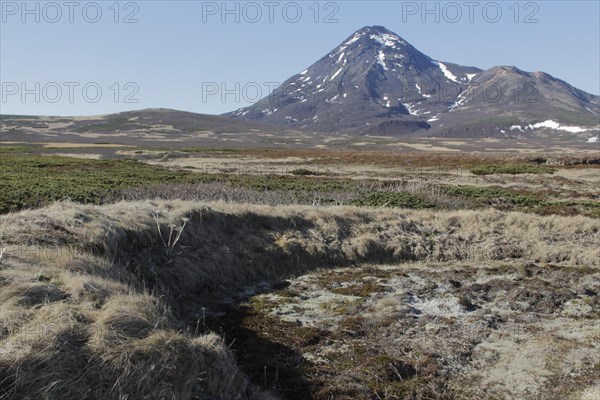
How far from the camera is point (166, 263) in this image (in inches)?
486

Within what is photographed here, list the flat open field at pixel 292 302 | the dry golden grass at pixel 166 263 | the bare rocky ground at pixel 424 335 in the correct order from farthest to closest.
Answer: the bare rocky ground at pixel 424 335, the flat open field at pixel 292 302, the dry golden grass at pixel 166 263

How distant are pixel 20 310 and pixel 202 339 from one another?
2.43m

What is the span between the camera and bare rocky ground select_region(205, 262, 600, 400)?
7.97 meters

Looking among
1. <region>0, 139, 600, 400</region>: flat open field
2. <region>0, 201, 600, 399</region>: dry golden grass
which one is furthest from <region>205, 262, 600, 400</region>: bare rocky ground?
<region>0, 201, 600, 399</region>: dry golden grass

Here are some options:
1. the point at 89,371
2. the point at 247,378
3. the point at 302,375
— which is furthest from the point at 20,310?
the point at 302,375

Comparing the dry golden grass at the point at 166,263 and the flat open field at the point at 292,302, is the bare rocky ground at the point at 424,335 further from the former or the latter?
the dry golden grass at the point at 166,263

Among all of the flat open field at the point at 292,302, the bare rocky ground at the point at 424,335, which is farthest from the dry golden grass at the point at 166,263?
the bare rocky ground at the point at 424,335

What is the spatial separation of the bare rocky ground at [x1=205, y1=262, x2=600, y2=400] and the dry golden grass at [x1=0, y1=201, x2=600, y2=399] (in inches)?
47.9

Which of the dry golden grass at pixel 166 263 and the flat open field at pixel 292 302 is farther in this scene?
the flat open field at pixel 292 302

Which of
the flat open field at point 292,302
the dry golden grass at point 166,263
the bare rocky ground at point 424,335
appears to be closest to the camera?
the dry golden grass at point 166,263

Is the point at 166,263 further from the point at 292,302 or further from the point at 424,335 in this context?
the point at 424,335

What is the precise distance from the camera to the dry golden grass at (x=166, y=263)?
6266 millimetres

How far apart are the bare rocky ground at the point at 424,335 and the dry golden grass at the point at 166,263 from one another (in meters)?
1.22

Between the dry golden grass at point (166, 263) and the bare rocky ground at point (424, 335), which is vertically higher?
the dry golden grass at point (166, 263)
